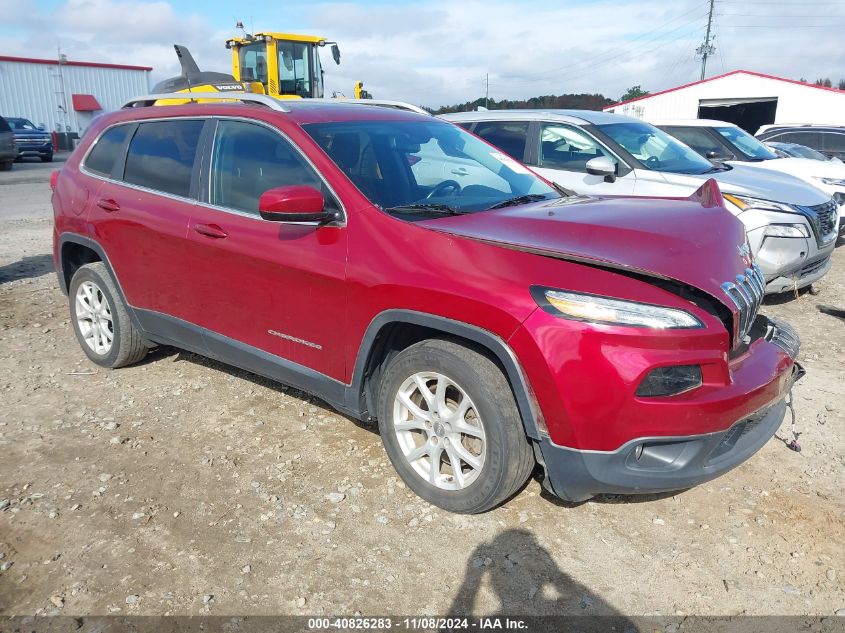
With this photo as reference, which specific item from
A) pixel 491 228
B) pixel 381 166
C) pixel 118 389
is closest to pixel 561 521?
pixel 491 228

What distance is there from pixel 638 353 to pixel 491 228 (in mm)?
870

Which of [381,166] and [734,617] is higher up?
[381,166]

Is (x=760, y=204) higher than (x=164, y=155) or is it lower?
lower

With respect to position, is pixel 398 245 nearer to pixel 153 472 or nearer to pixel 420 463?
pixel 420 463

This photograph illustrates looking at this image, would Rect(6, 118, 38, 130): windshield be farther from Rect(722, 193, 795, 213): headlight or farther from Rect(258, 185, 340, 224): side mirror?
Rect(258, 185, 340, 224): side mirror

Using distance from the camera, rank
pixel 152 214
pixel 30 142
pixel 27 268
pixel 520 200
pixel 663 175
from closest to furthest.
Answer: pixel 520 200 → pixel 152 214 → pixel 663 175 → pixel 27 268 → pixel 30 142

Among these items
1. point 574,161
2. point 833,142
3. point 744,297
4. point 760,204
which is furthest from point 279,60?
point 744,297

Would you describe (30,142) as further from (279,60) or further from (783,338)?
(783,338)

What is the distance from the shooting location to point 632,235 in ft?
9.36

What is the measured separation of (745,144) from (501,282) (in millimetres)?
8702

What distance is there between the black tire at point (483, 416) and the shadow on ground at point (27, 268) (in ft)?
20.6

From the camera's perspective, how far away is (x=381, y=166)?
139 inches

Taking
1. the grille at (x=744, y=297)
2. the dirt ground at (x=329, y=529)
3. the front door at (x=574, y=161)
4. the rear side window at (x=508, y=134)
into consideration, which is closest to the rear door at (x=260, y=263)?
the dirt ground at (x=329, y=529)

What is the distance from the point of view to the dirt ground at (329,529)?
2.65 m
